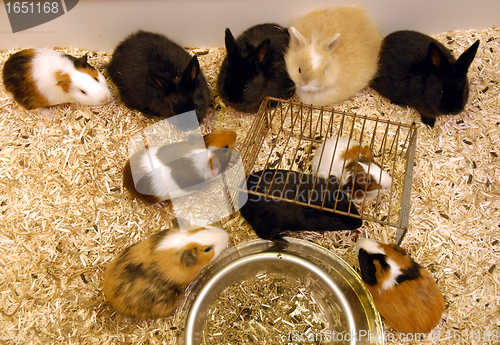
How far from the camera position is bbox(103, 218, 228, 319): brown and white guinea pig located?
237cm

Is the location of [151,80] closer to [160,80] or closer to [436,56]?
[160,80]

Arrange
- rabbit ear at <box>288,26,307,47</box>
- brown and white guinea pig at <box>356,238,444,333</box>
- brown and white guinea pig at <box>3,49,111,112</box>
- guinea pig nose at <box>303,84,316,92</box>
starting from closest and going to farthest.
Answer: brown and white guinea pig at <box>356,238,444,333</box>, rabbit ear at <box>288,26,307,47</box>, guinea pig nose at <box>303,84,316,92</box>, brown and white guinea pig at <box>3,49,111,112</box>

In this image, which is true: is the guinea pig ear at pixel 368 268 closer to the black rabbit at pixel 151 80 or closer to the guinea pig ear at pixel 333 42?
the guinea pig ear at pixel 333 42

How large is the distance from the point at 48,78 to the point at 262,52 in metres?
2.11

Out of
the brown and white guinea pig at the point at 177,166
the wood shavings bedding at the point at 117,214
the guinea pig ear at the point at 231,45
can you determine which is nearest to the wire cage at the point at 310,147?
the wood shavings bedding at the point at 117,214

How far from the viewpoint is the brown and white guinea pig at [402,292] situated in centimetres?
232

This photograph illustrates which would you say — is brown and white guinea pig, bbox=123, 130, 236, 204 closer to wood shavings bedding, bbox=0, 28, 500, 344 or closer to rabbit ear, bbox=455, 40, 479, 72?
wood shavings bedding, bbox=0, 28, 500, 344

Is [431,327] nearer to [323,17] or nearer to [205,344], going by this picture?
[205,344]

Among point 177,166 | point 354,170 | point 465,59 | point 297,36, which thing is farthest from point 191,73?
point 465,59

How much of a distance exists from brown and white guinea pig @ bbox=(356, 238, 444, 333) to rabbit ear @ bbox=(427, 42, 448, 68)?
1.76 m

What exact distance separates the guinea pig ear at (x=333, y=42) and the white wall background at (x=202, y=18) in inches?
30.5

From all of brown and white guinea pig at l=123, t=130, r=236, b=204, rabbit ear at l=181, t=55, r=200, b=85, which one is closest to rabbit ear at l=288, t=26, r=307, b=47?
rabbit ear at l=181, t=55, r=200, b=85

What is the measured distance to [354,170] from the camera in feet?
8.64

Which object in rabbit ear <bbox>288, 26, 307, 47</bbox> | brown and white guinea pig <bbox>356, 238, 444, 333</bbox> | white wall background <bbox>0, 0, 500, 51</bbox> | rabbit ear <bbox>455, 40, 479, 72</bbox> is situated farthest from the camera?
white wall background <bbox>0, 0, 500, 51</bbox>
